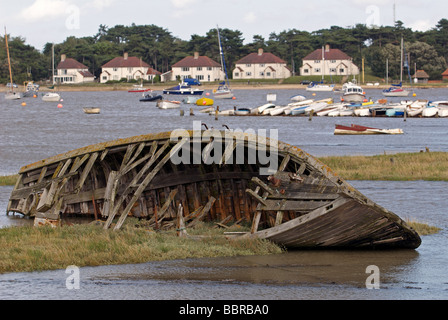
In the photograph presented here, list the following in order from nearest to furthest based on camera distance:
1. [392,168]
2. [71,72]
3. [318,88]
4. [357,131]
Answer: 1. [392,168]
2. [357,131]
3. [318,88]
4. [71,72]

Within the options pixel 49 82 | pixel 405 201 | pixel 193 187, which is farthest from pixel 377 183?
pixel 49 82

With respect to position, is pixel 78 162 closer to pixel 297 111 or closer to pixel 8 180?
pixel 8 180

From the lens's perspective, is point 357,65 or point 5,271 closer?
point 5,271

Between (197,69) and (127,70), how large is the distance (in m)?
18.6

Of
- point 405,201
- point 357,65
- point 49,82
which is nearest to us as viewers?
point 405,201

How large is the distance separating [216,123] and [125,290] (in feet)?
203

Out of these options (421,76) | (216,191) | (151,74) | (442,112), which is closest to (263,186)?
(216,191)

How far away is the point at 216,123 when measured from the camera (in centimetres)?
7594

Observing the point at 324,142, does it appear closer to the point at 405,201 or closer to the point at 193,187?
the point at 405,201

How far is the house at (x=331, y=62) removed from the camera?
178m

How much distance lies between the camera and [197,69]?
595ft

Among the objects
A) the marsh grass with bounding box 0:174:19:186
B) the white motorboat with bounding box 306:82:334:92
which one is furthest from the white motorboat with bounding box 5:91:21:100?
the marsh grass with bounding box 0:174:19:186

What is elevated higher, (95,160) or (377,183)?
(95,160)

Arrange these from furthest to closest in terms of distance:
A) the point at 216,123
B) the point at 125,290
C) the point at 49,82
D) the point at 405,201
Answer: the point at 49,82, the point at 216,123, the point at 405,201, the point at 125,290
